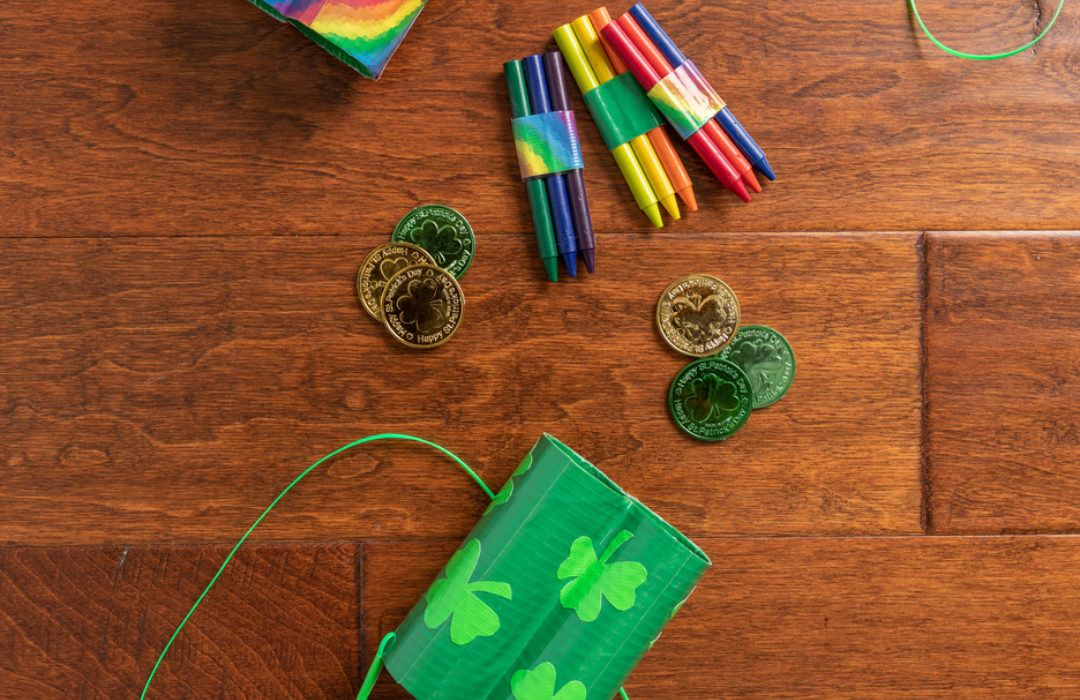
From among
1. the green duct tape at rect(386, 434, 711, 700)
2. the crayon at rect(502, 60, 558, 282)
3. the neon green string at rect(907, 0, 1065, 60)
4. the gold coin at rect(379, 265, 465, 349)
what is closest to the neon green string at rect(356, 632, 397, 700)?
the green duct tape at rect(386, 434, 711, 700)

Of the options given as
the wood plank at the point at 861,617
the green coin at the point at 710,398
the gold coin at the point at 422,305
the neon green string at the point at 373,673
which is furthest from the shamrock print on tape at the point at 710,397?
the neon green string at the point at 373,673

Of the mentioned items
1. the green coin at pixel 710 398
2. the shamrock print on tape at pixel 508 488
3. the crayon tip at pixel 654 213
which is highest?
the crayon tip at pixel 654 213

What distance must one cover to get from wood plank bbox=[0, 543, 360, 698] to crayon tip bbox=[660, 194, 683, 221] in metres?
0.42

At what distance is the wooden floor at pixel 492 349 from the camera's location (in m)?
0.65

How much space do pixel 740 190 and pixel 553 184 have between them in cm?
17

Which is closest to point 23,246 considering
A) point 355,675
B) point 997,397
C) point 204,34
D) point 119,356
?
point 119,356

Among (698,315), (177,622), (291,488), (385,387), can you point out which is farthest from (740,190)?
(177,622)

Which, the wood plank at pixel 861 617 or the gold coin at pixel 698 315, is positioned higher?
the gold coin at pixel 698 315

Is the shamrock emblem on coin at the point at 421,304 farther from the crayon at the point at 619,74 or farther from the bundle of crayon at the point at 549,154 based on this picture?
the crayon at the point at 619,74

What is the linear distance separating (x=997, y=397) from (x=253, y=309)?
0.69 metres

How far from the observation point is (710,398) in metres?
0.66

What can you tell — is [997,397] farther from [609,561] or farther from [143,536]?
[143,536]

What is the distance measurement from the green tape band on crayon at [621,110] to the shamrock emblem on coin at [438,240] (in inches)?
6.5

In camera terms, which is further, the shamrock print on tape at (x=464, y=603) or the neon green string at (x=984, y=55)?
the neon green string at (x=984, y=55)
